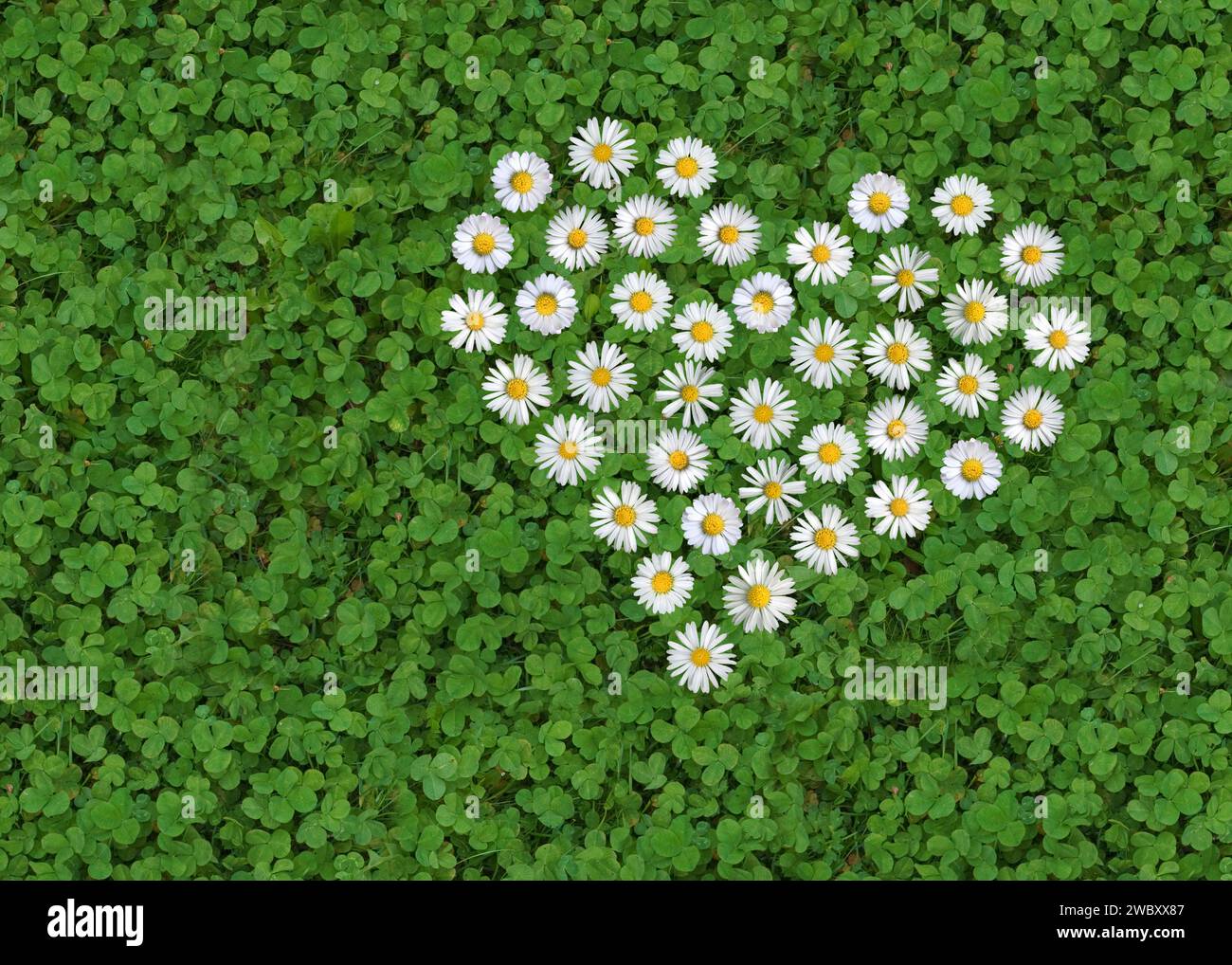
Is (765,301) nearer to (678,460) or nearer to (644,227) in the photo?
(644,227)

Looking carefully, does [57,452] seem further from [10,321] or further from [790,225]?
[790,225]

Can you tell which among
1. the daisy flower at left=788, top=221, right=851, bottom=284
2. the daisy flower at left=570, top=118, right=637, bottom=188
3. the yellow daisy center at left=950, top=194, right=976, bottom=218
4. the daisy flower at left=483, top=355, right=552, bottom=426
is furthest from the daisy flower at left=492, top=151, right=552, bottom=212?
the yellow daisy center at left=950, top=194, right=976, bottom=218

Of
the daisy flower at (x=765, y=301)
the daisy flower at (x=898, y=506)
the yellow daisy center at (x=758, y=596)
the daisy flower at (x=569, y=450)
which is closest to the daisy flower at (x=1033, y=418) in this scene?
the daisy flower at (x=898, y=506)

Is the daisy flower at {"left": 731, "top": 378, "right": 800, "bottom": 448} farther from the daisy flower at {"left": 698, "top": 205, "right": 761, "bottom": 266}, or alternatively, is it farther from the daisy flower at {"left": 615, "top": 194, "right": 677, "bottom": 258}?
the daisy flower at {"left": 615, "top": 194, "right": 677, "bottom": 258}

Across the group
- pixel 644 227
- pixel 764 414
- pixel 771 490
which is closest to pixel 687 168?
pixel 644 227

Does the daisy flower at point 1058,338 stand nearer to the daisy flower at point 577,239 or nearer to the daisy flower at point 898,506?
the daisy flower at point 898,506
